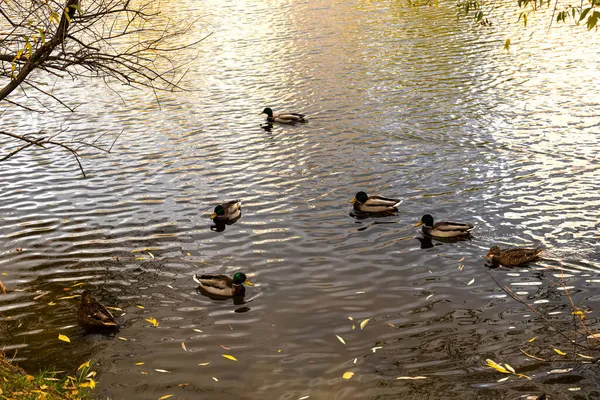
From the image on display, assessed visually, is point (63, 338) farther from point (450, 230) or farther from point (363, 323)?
point (450, 230)

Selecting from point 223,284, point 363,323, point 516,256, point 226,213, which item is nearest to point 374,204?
point 226,213

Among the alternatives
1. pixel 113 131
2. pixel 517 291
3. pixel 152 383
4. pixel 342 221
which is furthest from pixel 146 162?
pixel 517 291

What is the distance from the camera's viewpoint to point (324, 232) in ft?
43.2

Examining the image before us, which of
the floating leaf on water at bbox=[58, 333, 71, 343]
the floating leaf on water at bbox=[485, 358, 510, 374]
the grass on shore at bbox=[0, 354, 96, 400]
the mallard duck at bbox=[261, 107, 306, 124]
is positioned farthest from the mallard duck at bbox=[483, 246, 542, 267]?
the mallard duck at bbox=[261, 107, 306, 124]

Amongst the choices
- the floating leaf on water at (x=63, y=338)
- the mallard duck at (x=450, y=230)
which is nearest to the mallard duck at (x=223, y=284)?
the floating leaf on water at (x=63, y=338)

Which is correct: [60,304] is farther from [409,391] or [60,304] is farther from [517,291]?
[517,291]

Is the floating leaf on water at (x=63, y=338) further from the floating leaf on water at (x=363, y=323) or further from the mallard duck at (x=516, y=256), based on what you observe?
the mallard duck at (x=516, y=256)

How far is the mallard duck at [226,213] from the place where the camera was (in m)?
13.8

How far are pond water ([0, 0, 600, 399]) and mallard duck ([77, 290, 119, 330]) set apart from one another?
0.21 metres

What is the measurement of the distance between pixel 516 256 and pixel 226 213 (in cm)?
605

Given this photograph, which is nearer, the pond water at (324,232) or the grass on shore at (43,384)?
Result: the grass on shore at (43,384)

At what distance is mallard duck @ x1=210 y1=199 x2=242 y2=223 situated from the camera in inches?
542

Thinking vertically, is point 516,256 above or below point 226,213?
below

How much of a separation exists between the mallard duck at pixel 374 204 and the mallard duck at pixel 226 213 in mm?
A: 2606
